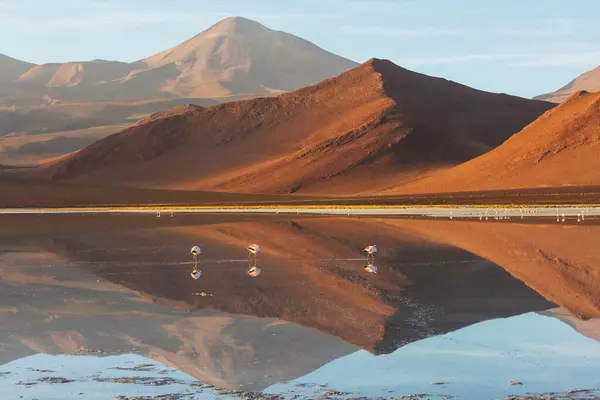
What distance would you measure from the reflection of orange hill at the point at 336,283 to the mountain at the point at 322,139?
93246 mm

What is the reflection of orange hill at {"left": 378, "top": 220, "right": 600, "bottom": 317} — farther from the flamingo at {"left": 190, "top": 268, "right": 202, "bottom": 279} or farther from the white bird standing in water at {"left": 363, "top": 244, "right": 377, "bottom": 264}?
the flamingo at {"left": 190, "top": 268, "right": 202, "bottom": 279}

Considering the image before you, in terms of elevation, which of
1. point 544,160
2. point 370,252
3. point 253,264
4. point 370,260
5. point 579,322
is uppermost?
point 544,160

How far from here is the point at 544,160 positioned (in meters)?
108

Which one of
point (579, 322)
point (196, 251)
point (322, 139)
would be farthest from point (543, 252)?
point (322, 139)

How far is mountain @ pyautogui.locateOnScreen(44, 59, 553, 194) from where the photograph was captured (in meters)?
139

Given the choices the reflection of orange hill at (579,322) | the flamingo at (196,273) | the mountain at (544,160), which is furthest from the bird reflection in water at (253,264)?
the mountain at (544,160)

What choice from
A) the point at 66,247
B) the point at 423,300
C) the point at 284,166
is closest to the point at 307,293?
the point at 423,300

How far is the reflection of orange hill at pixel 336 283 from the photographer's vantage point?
57.7 feet

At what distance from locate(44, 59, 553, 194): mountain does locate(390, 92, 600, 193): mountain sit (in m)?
16.5

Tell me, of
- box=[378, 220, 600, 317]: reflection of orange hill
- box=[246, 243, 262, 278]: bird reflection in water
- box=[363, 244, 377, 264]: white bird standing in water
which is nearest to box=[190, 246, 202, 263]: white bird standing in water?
box=[246, 243, 262, 278]: bird reflection in water

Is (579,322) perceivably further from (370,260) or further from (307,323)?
(370,260)

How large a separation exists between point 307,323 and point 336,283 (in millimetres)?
6243

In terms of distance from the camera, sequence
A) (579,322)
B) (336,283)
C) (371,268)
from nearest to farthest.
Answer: (579,322) < (336,283) < (371,268)

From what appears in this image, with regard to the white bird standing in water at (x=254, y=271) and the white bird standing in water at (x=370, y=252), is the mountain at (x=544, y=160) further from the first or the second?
the white bird standing in water at (x=254, y=271)
